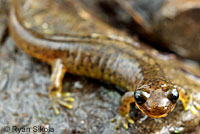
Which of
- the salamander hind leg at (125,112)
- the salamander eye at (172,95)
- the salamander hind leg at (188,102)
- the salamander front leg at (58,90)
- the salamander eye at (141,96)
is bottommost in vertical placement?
the salamander front leg at (58,90)

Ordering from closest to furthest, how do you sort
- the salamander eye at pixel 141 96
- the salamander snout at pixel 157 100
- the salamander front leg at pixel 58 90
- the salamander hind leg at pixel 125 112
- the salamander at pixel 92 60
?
1. the salamander snout at pixel 157 100
2. the salamander eye at pixel 141 96
3. the salamander hind leg at pixel 125 112
4. the salamander at pixel 92 60
5. the salamander front leg at pixel 58 90

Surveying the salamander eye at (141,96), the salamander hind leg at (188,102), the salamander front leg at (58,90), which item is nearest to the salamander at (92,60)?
the salamander front leg at (58,90)

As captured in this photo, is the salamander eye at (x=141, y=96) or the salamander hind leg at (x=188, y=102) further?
the salamander hind leg at (x=188, y=102)

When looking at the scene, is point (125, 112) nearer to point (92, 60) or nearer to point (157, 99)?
point (157, 99)

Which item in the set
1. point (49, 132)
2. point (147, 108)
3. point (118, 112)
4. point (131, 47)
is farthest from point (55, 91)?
point (147, 108)

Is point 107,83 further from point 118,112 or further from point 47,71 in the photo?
point 47,71

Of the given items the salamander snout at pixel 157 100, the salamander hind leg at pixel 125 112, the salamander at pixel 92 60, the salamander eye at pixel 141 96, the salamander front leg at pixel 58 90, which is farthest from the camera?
the salamander front leg at pixel 58 90

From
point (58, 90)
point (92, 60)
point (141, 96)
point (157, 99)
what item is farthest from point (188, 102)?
point (58, 90)

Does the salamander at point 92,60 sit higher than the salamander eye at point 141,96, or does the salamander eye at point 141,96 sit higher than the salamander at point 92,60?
the salamander eye at point 141,96

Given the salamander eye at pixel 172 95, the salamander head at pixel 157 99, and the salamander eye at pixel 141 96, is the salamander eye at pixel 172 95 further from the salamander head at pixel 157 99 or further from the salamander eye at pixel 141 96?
the salamander eye at pixel 141 96
